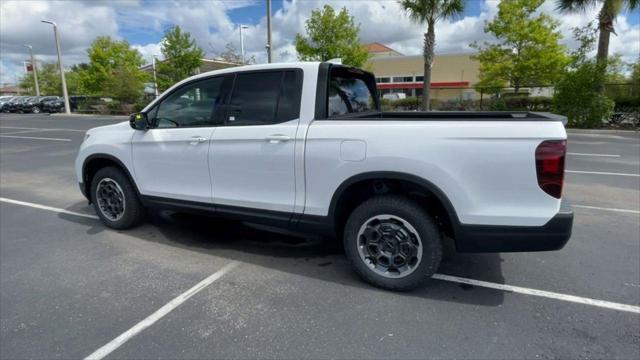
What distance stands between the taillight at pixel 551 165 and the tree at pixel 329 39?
21.1m

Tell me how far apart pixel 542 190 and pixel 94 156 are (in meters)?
4.68

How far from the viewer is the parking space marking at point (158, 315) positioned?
2643 millimetres

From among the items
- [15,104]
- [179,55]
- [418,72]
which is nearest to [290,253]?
[179,55]

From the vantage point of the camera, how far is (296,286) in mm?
3496

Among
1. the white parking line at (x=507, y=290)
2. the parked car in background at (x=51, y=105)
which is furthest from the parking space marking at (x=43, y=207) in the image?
the parked car in background at (x=51, y=105)

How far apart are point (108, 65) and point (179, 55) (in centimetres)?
1410

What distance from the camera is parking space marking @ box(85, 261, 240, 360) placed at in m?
2.64

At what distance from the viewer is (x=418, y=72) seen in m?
53.4

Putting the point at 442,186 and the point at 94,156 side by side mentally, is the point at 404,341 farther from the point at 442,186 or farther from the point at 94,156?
the point at 94,156

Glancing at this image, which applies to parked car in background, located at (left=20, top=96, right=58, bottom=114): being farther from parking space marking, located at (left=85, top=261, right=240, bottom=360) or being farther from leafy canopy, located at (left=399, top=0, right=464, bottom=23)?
parking space marking, located at (left=85, top=261, right=240, bottom=360)

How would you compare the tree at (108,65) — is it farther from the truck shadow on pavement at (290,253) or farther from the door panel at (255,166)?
the door panel at (255,166)

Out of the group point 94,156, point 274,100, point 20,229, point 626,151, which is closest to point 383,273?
point 274,100

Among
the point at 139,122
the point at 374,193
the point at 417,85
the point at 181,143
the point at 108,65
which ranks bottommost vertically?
the point at 374,193

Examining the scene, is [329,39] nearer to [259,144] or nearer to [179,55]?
[179,55]
